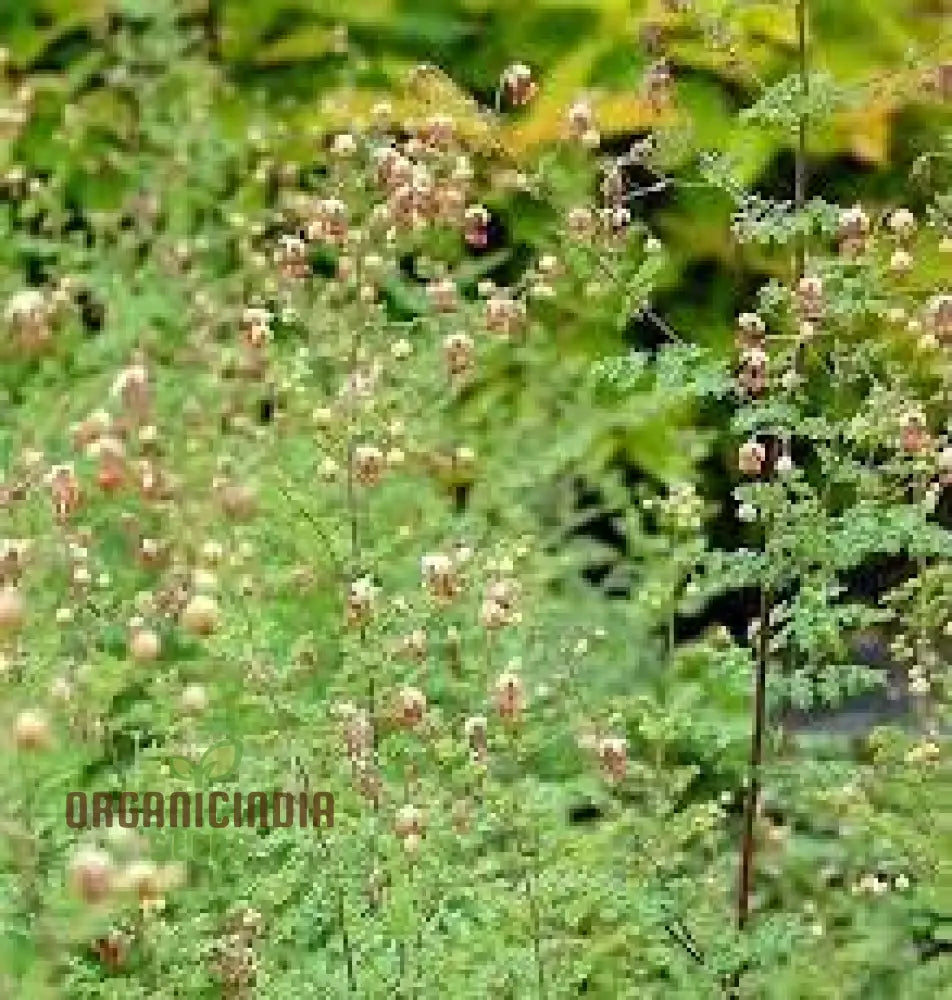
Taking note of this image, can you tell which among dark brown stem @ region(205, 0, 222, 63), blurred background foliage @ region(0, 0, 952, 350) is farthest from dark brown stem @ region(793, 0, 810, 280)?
dark brown stem @ region(205, 0, 222, 63)

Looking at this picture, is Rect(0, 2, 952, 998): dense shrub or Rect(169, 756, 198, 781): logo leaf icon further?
Rect(169, 756, 198, 781): logo leaf icon

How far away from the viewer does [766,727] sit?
11.4 ft

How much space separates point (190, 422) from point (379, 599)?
65.4 inches

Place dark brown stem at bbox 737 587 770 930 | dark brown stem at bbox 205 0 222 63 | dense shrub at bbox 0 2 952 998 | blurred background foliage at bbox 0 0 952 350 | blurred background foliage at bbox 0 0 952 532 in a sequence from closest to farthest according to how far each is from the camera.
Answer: dense shrub at bbox 0 2 952 998, dark brown stem at bbox 737 587 770 930, blurred background foliage at bbox 0 0 952 532, blurred background foliage at bbox 0 0 952 350, dark brown stem at bbox 205 0 222 63

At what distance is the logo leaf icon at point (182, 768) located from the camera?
3309 mm

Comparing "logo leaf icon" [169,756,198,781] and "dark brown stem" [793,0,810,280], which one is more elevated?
"dark brown stem" [793,0,810,280]

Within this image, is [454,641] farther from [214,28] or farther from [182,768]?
[214,28]

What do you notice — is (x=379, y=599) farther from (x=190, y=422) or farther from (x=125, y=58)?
(x=125, y=58)

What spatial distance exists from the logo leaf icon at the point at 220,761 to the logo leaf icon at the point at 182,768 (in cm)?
2

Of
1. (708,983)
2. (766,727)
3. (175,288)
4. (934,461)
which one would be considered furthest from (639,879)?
(175,288)

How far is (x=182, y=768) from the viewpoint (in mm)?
3359

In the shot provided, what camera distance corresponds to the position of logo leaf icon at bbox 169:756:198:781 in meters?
3.31

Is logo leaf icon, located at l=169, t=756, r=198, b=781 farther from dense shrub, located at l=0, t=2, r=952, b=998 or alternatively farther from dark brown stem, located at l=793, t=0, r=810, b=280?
dark brown stem, located at l=793, t=0, r=810, b=280

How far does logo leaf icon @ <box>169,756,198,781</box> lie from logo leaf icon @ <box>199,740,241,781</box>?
0.02 m
